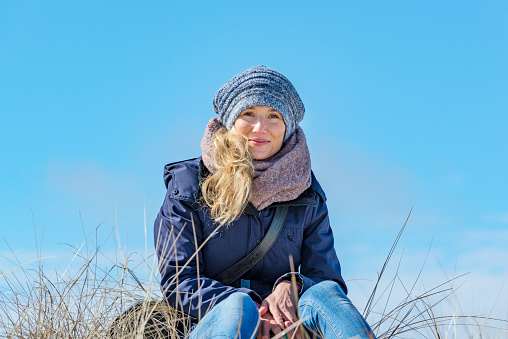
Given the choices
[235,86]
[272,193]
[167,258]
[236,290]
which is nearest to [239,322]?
[236,290]

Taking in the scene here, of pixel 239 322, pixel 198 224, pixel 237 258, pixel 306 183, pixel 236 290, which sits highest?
pixel 306 183

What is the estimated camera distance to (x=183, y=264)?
317 centimetres

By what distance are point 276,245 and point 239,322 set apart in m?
0.87

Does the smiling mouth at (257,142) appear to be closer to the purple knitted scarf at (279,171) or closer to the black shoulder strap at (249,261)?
the purple knitted scarf at (279,171)

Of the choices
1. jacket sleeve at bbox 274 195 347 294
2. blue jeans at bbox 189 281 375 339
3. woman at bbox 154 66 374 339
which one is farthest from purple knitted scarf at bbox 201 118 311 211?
blue jeans at bbox 189 281 375 339

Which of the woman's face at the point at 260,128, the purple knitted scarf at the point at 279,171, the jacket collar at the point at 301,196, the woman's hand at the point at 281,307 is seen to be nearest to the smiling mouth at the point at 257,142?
the woman's face at the point at 260,128

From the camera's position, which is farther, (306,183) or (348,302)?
(306,183)

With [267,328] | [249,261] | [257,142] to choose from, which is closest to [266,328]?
[267,328]

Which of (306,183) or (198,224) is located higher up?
(306,183)

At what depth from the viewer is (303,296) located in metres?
2.93

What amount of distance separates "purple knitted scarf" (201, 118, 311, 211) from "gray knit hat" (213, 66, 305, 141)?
100 mm

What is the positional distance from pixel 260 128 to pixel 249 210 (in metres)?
0.50

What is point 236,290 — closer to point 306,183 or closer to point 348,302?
point 348,302

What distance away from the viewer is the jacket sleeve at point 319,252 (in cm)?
342
